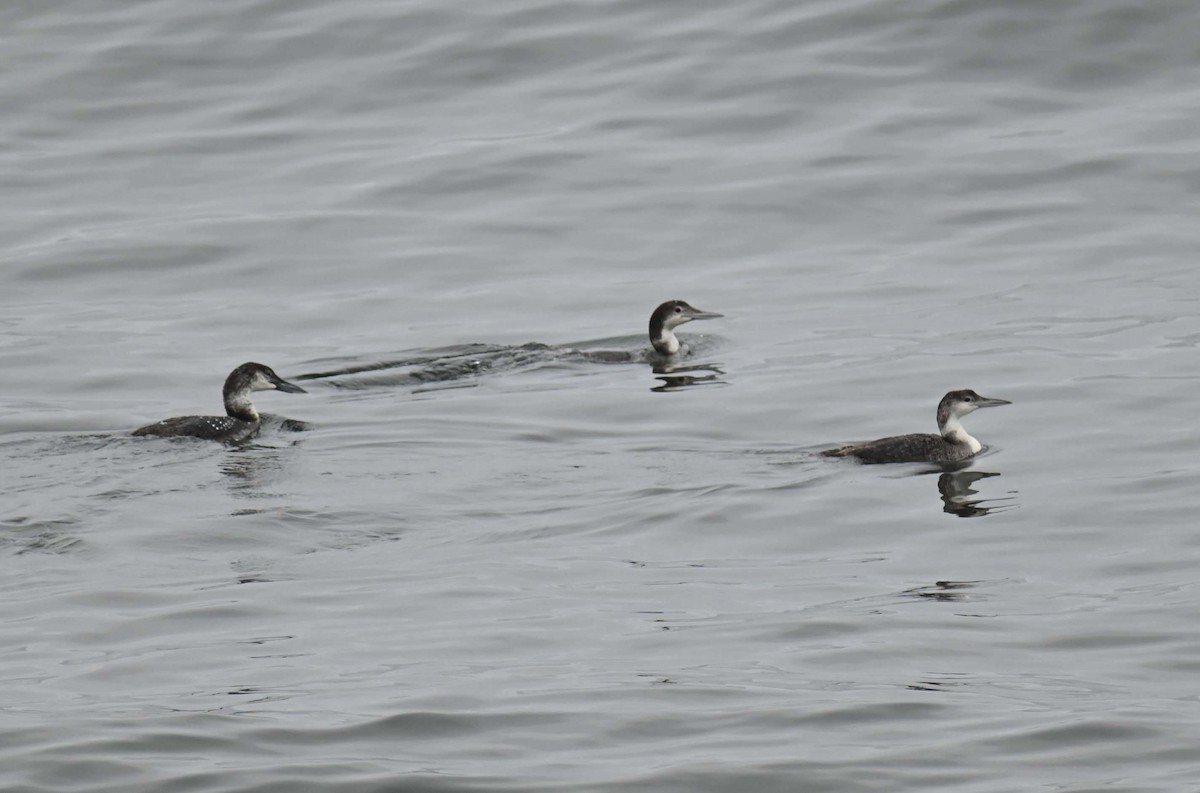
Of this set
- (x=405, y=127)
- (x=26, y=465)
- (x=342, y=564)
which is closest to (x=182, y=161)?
(x=405, y=127)

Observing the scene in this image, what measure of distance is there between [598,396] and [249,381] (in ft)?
8.86


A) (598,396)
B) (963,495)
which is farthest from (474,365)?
(963,495)

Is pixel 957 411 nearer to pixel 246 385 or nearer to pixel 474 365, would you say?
pixel 474 365

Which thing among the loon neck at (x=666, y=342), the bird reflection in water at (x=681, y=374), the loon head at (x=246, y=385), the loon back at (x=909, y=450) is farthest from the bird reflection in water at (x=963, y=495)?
the loon head at (x=246, y=385)

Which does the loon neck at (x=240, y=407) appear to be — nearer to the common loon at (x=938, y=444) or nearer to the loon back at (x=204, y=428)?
the loon back at (x=204, y=428)

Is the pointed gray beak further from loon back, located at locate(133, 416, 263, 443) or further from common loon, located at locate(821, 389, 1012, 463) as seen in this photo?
common loon, located at locate(821, 389, 1012, 463)

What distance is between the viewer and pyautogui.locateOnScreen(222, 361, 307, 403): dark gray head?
15.1 m

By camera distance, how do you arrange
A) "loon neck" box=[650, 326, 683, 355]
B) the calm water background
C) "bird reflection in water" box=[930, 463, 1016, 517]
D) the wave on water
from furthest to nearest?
"loon neck" box=[650, 326, 683, 355] → the wave on water → "bird reflection in water" box=[930, 463, 1016, 517] → the calm water background

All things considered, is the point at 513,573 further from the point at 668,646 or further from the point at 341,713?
the point at 341,713

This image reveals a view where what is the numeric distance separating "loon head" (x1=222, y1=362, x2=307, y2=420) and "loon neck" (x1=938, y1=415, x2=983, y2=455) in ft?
16.2

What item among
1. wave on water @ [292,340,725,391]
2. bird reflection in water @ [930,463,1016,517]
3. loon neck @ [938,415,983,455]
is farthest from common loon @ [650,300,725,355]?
bird reflection in water @ [930,463,1016,517]

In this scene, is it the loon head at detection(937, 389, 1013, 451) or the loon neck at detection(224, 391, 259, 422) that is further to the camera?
the loon neck at detection(224, 391, 259, 422)

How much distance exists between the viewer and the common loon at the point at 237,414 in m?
14.3

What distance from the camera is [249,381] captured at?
15.2 metres
